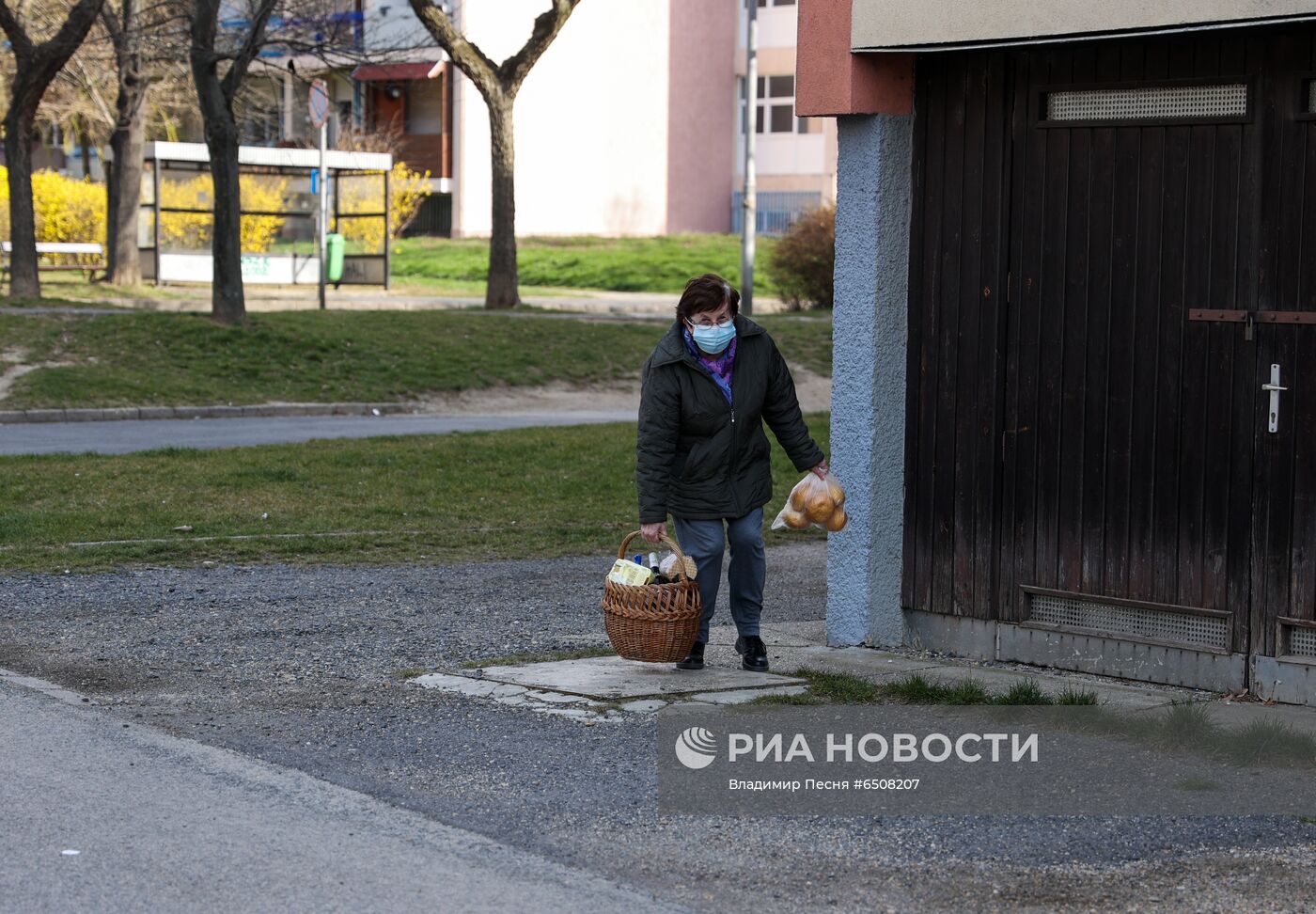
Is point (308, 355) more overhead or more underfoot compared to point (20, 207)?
more underfoot

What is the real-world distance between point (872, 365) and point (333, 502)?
6375 millimetres

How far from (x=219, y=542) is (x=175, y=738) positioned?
5204 millimetres

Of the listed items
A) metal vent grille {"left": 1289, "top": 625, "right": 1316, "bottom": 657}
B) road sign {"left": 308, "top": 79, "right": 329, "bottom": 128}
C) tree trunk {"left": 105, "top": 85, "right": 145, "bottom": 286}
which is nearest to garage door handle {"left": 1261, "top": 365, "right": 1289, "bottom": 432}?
metal vent grille {"left": 1289, "top": 625, "right": 1316, "bottom": 657}

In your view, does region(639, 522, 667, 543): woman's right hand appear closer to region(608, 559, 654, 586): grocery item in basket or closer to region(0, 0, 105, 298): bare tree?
region(608, 559, 654, 586): grocery item in basket

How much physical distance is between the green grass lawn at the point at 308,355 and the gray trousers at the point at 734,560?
14564 millimetres

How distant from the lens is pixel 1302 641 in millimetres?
7457

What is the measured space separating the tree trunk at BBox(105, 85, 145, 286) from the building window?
28382mm

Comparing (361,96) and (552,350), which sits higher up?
(361,96)

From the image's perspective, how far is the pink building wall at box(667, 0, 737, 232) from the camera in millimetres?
59906

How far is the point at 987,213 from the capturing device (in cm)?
833

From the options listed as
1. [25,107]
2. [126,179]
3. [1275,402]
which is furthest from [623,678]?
[126,179]

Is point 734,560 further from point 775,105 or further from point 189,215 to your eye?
point 775,105

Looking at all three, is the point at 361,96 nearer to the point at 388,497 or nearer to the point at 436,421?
the point at 436,421

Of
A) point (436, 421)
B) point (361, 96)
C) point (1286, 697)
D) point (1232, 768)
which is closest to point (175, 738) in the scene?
point (1232, 768)
